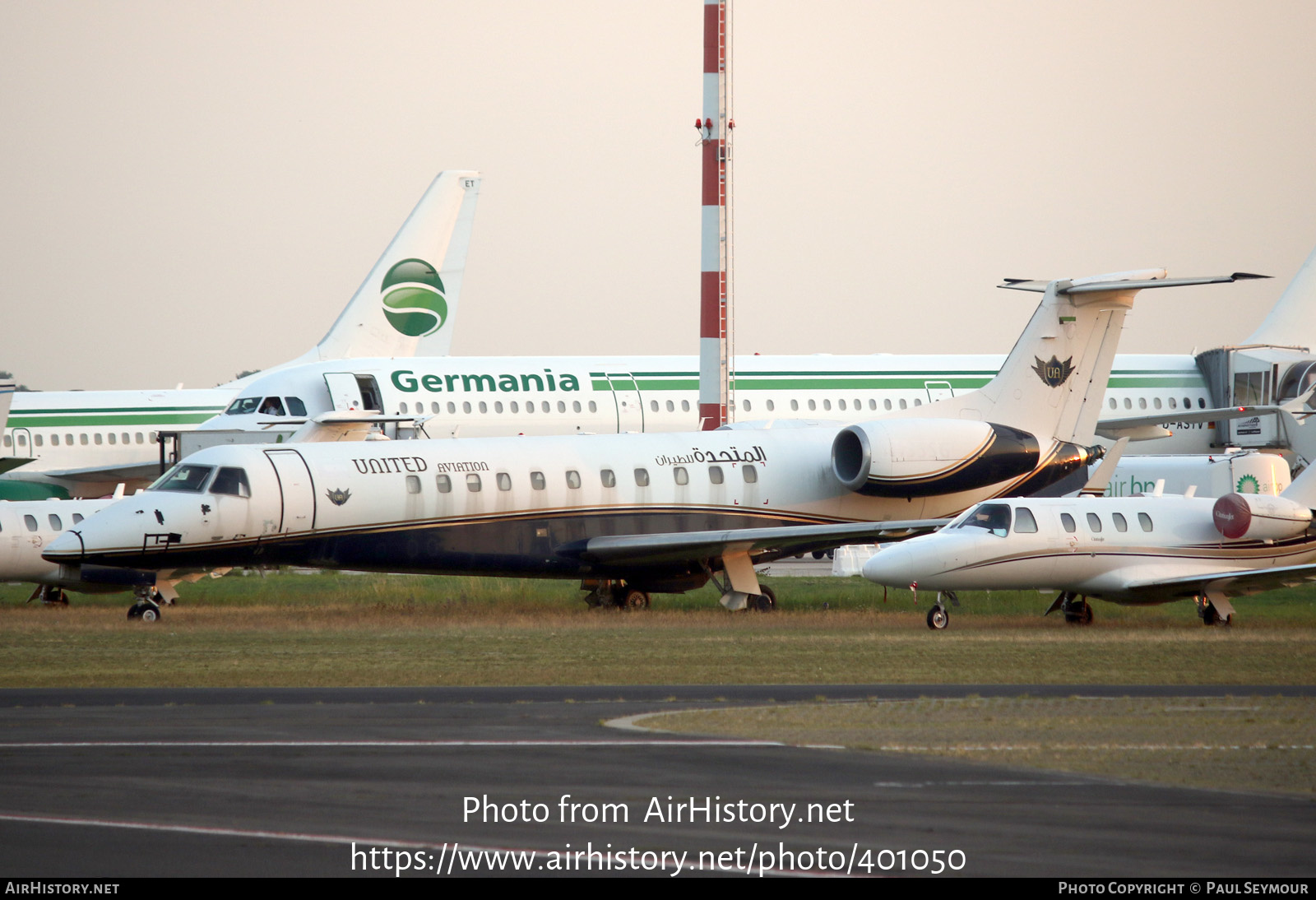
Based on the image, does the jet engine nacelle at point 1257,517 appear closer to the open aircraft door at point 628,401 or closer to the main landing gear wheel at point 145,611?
the main landing gear wheel at point 145,611

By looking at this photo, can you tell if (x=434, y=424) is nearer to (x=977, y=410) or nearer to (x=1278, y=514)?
(x=977, y=410)

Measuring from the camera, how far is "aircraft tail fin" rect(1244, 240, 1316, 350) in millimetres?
59375

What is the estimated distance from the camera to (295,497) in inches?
1089

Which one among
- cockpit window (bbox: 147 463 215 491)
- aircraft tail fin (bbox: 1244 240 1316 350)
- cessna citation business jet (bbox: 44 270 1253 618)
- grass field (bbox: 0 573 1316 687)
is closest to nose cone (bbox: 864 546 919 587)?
grass field (bbox: 0 573 1316 687)

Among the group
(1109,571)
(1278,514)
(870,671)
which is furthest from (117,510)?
(1278,514)

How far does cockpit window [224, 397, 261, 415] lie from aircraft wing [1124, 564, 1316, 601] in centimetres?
2641

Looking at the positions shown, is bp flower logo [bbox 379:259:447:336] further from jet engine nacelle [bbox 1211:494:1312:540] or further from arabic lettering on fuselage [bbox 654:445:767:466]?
jet engine nacelle [bbox 1211:494:1312:540]

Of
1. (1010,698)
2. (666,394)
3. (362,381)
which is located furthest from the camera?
(666,394)

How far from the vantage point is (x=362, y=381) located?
150 feet

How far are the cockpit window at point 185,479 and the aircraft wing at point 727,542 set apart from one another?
19.5ft

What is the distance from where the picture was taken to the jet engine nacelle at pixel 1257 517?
26781 mm

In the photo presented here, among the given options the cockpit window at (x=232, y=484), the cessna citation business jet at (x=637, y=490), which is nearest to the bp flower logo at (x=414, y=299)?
the cessna citation business jet at (x=637, y=490)

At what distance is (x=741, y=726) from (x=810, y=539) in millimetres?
15101

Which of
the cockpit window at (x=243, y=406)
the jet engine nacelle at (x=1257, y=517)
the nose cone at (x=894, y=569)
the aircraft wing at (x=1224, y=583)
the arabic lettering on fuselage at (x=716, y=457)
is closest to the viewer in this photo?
the nose cone at (x=894, y=569)
